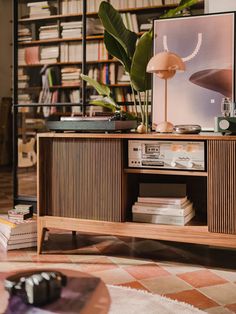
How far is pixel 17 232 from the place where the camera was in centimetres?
286

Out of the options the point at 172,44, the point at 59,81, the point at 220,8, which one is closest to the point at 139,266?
the point at 172,44

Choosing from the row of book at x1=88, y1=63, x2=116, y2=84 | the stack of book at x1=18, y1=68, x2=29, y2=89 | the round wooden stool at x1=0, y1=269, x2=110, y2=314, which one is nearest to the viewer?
the round wooden stool at x1=0, y1=269, x2=110, y2=314

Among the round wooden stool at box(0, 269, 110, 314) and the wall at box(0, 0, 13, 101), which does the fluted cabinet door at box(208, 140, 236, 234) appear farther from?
the wall at box(0, 0, 13, 101)

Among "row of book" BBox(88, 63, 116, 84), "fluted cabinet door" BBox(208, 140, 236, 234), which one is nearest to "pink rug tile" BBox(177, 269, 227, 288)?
"fluted cabinet door" BBox(208, 140, 236, 234)

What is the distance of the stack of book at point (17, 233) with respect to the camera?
284 cm

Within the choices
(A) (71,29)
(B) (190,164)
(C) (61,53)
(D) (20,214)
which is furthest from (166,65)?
(C) (61,53)

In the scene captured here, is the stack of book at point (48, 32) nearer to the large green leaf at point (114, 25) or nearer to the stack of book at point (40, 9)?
the stack of book at point (40, 9)

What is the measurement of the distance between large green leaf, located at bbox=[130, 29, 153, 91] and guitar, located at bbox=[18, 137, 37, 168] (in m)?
3.90

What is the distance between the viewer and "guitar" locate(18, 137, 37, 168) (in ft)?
22.3

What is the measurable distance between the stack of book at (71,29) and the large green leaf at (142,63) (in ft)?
10.1

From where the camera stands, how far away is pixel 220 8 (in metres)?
3.05

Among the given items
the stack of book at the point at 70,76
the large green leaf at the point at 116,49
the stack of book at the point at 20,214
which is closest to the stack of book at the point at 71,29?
the stack of book at the point at 70,76

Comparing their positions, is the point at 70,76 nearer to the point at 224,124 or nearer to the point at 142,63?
the point at 142,63

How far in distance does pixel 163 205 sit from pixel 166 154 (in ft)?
0.92
